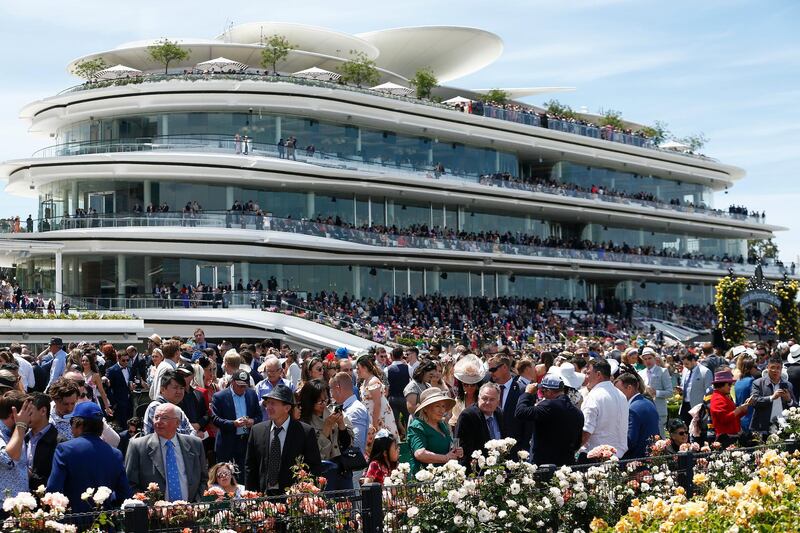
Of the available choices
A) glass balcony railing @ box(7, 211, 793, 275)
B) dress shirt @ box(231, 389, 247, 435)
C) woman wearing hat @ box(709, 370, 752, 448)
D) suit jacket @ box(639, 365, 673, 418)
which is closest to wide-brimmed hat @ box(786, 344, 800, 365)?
suit jacket @ box(639, 365, 673, 418)

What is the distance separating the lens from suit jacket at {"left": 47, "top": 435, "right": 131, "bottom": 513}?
27.7 ft

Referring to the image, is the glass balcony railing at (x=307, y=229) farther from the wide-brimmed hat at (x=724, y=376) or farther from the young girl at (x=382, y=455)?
the young girl at (x=382, y=455)

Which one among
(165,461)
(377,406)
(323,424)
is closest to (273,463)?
(165,461)

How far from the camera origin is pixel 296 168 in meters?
47.9

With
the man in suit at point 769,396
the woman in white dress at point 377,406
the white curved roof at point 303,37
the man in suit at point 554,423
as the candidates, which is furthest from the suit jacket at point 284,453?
the white curved roof at point 303,37

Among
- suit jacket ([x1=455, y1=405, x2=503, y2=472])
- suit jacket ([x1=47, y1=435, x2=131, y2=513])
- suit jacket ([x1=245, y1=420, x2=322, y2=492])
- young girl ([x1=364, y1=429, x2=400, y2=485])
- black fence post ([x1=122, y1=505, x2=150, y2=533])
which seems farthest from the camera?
suit jacket ([x1=455, y1=405, x2=503, y2=472])

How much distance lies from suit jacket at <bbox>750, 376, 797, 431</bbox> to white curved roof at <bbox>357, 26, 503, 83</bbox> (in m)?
57.7

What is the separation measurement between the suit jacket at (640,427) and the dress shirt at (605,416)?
1.22 feet

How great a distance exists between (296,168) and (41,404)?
39.2 metres

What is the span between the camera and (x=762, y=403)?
587 inches

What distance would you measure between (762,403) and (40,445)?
389 inches

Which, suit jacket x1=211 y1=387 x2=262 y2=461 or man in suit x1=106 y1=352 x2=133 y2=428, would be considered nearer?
suit jacket x1=211 y1=387 x2=262 y2=461

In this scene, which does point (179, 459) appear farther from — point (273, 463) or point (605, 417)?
point (605, 417)

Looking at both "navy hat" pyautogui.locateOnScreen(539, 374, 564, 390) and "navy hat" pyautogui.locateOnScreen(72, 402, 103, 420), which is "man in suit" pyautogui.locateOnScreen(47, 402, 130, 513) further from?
"navy hat" pyautogui.locateOnScreen(539, 374, 564, 390)
